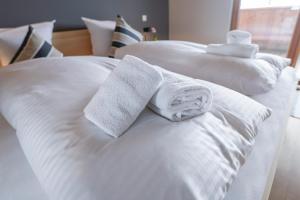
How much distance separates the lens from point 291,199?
1.34 m

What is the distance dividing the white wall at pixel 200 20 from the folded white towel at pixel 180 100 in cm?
317

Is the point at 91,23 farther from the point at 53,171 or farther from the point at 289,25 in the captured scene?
the point at 289,25

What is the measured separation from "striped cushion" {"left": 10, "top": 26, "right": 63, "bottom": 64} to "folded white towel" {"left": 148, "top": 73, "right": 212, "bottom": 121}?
57.1 inches

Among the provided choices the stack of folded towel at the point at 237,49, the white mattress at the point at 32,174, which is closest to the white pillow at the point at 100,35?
the stack of folded towel at the point at 237,49

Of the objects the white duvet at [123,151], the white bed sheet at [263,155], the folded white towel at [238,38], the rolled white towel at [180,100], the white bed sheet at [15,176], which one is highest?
the folded white towel at [238,38]

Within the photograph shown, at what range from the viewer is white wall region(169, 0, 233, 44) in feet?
11.2

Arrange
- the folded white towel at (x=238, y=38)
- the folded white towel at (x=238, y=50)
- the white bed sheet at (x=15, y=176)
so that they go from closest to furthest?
the white bed sheet at (x=15, y=176) → the folded white towel at (x=238, y=50) → the folded white towel at (x=238, y=38)

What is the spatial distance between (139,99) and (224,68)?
83 centimetres

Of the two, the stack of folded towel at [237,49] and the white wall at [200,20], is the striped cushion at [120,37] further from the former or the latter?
the white wall at [200,20]

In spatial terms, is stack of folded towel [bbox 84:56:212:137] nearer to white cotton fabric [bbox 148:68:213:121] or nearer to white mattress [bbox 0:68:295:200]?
white cotton fabric [bbox 148:68:213:121]

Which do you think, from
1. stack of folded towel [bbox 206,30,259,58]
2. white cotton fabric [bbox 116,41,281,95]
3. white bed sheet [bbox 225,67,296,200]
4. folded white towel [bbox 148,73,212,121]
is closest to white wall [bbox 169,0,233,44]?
stack of folded towel [bbox 206,30,259,58]

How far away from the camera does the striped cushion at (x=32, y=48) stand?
1.70 meters

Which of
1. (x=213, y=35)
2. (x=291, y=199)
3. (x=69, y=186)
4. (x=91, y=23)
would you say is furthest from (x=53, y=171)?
(x=213, y=35)

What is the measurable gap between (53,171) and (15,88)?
1.86ft
